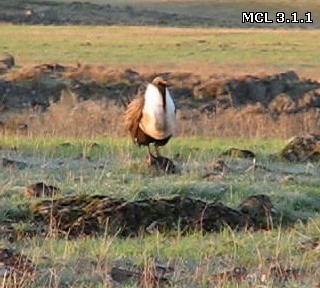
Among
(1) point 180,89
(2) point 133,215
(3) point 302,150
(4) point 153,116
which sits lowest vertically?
(1) point 180,89

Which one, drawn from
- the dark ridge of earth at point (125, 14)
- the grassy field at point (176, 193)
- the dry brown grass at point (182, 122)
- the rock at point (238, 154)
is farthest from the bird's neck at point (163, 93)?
the dark ridge of earth at point (125, 14)

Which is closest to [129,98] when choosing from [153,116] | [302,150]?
[302,150]

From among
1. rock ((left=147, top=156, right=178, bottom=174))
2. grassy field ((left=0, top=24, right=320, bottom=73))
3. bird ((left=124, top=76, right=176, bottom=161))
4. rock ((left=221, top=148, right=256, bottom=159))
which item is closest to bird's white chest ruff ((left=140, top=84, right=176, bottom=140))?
bird ((left=124, top=76, right=176, bottom=161))

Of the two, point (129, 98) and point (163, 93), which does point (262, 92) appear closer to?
point (129, 98)

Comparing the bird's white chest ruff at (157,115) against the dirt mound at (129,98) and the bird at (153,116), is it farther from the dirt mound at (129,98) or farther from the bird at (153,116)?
the dirt mound at (129,98)

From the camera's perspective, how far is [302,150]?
40.7 ft

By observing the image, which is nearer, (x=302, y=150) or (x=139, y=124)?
(x=139, y=124)

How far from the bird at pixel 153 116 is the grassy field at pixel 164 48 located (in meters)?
21.3

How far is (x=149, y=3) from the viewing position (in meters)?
85.7

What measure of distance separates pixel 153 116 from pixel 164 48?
3305 cm

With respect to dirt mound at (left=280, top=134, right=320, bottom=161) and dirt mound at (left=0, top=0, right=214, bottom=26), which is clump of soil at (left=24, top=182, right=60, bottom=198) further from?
dirt mound at (left=0, top=0, right=214, bottom=26)

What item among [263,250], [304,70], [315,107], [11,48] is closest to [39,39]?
[11,48]

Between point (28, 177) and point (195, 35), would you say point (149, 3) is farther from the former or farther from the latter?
point (28, 177)

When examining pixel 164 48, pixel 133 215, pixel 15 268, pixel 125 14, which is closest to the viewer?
pixel 15 268
